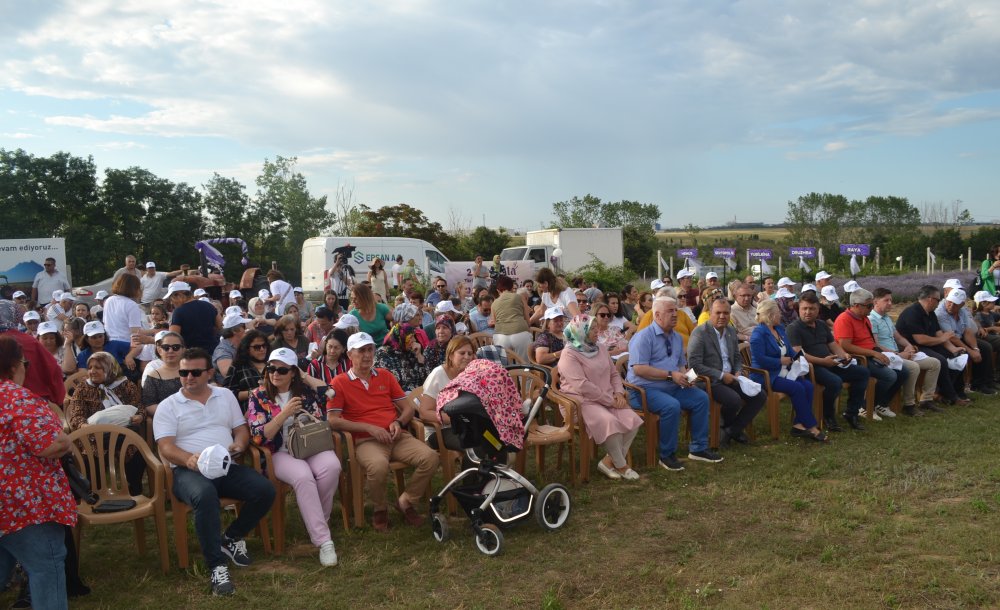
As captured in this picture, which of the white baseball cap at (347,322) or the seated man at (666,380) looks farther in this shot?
the white baseball cap at (347,322)

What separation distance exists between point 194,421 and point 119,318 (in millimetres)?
3224

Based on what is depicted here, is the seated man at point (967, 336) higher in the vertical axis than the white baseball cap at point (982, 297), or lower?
lower

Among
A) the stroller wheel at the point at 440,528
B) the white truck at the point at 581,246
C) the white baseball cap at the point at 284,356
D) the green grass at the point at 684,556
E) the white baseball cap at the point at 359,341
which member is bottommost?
the green grass at the point at 684,556

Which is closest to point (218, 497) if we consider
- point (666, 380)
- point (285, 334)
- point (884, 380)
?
point (285, 334)

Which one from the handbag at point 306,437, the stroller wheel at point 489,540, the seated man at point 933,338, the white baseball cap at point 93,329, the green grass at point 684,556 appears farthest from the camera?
the seated man at point 933,338

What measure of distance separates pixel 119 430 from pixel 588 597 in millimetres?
2906

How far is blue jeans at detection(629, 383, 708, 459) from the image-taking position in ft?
19.3

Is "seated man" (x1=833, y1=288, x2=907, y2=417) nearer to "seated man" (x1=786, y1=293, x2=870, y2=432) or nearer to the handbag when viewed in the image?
"seated man" (x1=786, y1=293, x2=870, y2=432)

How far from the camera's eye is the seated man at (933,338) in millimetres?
7891

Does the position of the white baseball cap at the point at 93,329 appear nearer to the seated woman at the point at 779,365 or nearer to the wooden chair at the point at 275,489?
the wooden chair at the point at 275,489

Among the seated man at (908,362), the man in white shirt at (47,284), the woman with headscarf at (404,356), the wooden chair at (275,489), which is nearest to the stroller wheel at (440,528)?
the wooden chair at (275,489)

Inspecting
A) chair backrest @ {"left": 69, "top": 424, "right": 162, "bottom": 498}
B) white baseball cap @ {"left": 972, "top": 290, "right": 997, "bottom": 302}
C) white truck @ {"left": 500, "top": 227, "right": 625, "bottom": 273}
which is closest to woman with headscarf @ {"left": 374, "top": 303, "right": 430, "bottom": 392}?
chair backrest @ {"left": 69, "top": 424, "right": 162, "bottom": 498}

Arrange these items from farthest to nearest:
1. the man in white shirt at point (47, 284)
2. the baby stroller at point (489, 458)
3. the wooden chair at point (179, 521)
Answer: the man in white shirt at point (47, 284) → the baby stroller at point (489, 458) → the wooden chair at point (179, 521)

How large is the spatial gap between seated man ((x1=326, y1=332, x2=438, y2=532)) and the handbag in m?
0.25
